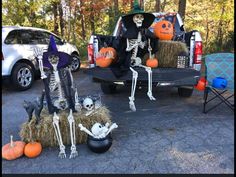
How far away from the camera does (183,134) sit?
134 inches

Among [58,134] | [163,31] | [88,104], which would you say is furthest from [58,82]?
[163,31]

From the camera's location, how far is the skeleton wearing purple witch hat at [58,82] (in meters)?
2.90

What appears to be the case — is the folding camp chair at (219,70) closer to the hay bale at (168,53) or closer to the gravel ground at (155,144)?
the gravel ground at (155,144)

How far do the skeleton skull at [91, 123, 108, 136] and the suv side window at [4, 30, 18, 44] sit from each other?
3903mm

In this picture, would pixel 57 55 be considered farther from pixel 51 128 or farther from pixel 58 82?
pixel 51 128

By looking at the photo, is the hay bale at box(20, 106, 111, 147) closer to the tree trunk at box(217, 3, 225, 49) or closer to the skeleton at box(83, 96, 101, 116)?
the skeleton at box(83, 96, 101, 116)

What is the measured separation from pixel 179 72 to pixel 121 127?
46.2 inches

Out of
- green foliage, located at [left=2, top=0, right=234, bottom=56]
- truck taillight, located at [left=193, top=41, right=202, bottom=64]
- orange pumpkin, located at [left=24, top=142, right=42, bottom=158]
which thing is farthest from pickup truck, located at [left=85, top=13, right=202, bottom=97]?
green foliage, located at [left=2, top=0, right=234, bottom=56]

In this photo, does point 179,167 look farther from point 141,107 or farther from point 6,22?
point 6,22

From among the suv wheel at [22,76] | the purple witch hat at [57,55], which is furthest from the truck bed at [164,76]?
the suv wheel at [22,76]

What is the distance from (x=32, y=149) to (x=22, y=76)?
3.68 meters

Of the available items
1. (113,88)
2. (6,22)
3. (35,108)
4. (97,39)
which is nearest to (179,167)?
(35,108)

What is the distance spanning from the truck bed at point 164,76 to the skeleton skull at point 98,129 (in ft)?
3.22

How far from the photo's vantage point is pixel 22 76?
617cm
